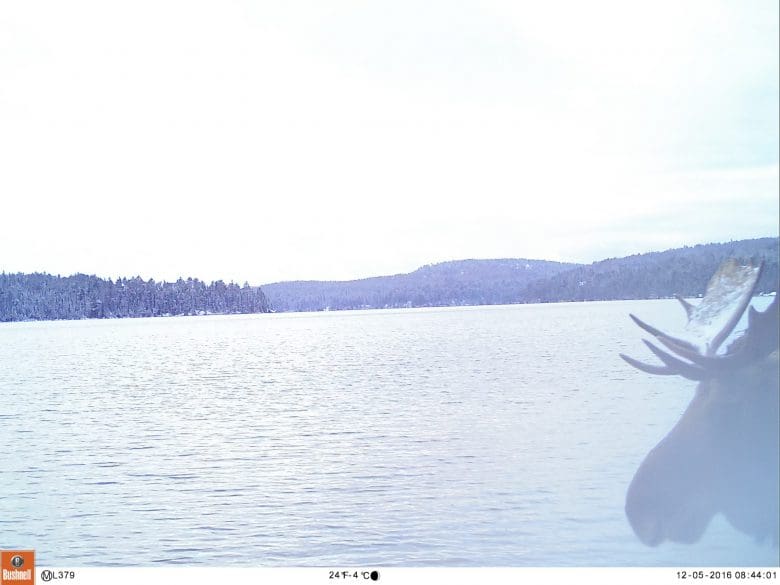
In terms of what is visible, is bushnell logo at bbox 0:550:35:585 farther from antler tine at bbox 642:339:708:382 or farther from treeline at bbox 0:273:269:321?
treeline at bbox 0:273:269:321

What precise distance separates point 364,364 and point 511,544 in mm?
23513

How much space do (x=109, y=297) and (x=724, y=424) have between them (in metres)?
76.4

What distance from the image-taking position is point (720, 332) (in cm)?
490

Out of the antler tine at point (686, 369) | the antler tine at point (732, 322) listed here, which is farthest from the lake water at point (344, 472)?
the antler tine at point (732, 322)

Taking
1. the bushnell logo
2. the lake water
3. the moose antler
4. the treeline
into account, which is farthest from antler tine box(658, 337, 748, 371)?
the treeline

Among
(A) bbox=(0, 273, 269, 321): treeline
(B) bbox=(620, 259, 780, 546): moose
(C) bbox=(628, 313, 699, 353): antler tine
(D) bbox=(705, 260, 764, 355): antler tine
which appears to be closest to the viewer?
(C) bbox=(628, 313, 699, 353): antler tine

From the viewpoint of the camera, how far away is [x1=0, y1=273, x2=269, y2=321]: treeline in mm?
40406

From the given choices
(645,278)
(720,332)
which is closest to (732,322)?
(720,332)

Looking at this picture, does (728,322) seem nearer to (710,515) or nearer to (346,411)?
(710,515)

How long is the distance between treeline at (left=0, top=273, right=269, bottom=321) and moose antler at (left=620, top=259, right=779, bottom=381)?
25280mm

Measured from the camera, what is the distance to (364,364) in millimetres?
30297

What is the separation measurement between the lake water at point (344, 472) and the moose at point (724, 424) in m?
0.29

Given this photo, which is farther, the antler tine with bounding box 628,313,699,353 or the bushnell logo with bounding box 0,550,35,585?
the bushnell logo with bounding box 0,550,35,585

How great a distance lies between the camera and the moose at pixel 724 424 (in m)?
4.88
